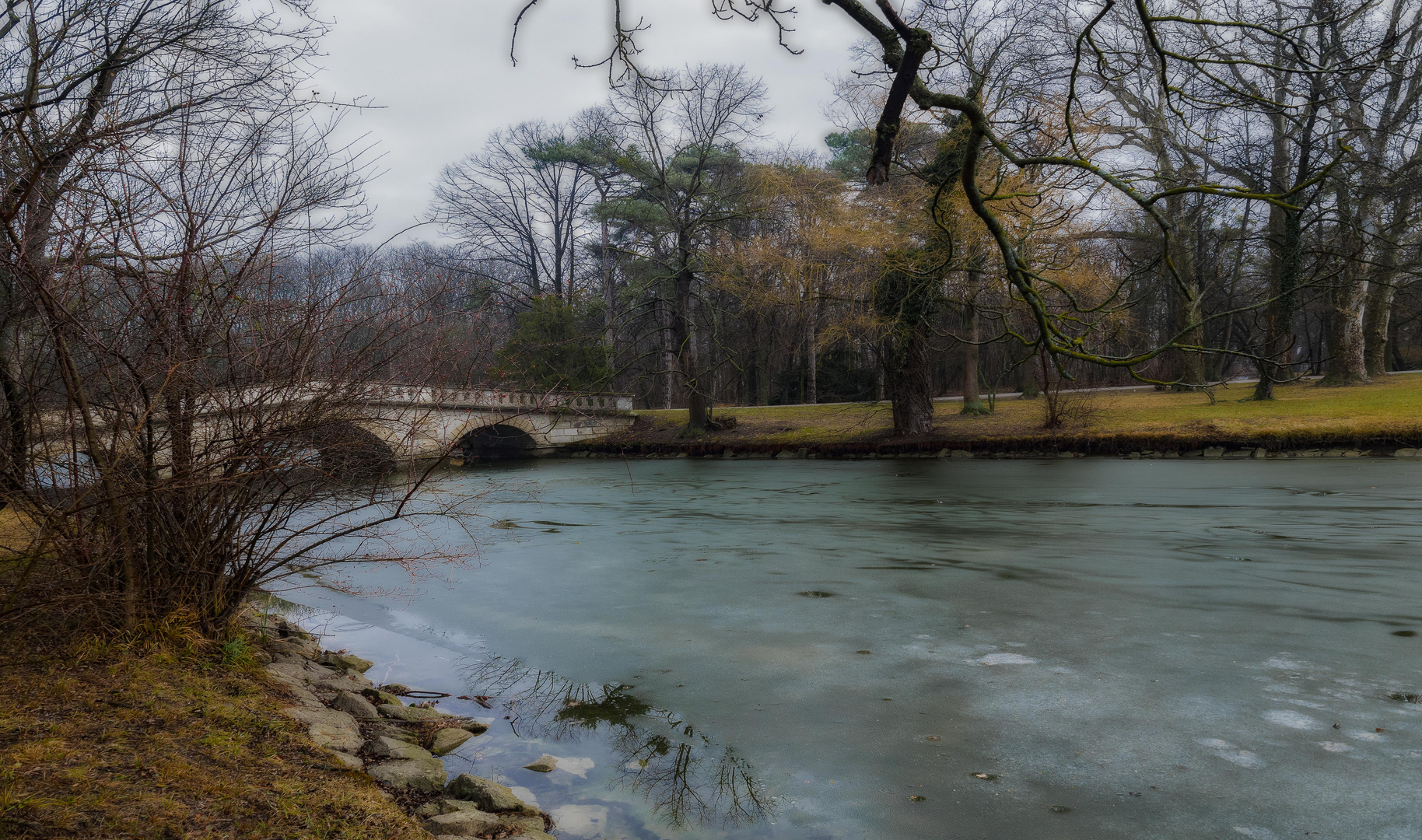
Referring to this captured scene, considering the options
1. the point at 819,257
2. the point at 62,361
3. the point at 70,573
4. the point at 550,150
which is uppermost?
the point at 550,150

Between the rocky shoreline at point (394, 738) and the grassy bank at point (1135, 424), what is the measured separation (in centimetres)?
1727

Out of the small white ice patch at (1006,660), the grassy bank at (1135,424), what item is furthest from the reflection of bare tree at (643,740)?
the grassy bank at (1135,424)

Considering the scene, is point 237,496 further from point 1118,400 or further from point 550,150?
point 550,150

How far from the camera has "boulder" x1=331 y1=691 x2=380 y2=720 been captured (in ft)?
14.5

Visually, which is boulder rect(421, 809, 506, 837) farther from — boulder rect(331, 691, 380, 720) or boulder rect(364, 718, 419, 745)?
boulder rect(331, 691, 380, 720)

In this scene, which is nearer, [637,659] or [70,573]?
[70,573]

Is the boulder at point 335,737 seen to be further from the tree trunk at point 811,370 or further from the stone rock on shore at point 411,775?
the tree trunk at point 811,370

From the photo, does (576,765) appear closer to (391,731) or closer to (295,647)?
(391,731)

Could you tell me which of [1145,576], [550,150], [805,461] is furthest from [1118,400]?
[550,150]

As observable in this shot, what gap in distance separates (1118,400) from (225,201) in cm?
2430

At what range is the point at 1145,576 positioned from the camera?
25.2 ft

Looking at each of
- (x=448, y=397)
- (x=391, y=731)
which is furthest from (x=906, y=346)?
(x=391, y=731)

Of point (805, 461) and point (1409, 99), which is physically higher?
point (1409, 99)

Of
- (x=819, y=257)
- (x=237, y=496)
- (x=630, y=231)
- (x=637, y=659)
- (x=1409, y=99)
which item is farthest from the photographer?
(x=630, y=231)
